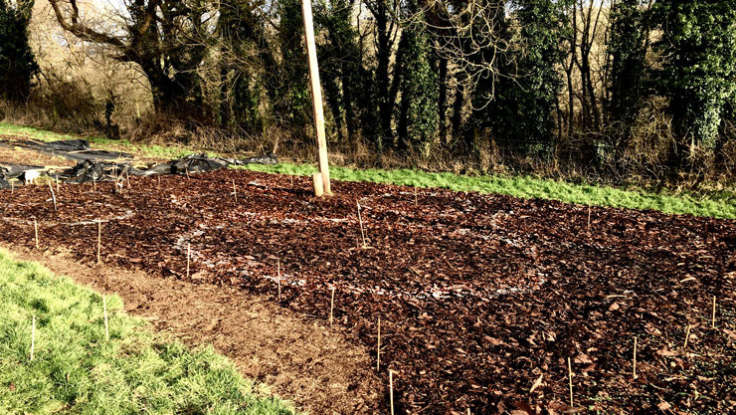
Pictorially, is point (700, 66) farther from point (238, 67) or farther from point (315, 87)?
point (238, 67)

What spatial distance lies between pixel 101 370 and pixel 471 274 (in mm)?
3936

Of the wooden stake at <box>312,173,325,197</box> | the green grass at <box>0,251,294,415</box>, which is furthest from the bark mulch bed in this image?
the green grass at <box>0,251,294,415</box>

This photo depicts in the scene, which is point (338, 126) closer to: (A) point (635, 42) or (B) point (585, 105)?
(B) point (585, 105)

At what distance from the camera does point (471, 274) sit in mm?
6062

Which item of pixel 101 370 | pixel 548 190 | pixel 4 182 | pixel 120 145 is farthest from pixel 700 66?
pixel 120 145

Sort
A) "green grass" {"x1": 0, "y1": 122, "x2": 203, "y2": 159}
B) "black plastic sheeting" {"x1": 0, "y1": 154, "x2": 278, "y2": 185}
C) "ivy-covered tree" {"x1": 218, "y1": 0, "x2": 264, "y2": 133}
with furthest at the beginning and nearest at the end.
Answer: "ivy-covered tree" {"x1": 218, "y1": 0, "x2": 264, "y2": 133}, "green grass" {"x1": 0, "y1": 122, "x2": 203, "y2": 159}, "black plastic sheeting" {"x1": 0, "y1": 154, "x2": 278, "y2": 185}

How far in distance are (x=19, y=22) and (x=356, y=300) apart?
2416cm

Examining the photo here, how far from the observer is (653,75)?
11.7 metres

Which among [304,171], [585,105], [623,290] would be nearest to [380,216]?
[623,290]

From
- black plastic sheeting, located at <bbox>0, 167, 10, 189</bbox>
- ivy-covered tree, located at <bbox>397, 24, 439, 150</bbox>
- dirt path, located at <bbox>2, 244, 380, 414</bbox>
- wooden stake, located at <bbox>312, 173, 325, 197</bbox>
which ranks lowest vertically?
dirt path, located at <bbox>2, 244, 380, 414</bbox>

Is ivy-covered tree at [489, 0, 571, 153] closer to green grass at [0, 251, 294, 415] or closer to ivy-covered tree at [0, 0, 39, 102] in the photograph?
green grass at [0, 251, 294, 415]

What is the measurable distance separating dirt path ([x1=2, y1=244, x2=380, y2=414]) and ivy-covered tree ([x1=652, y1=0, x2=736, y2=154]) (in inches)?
384

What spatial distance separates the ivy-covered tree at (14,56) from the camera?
22.2m

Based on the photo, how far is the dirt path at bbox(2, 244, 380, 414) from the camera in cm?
373
